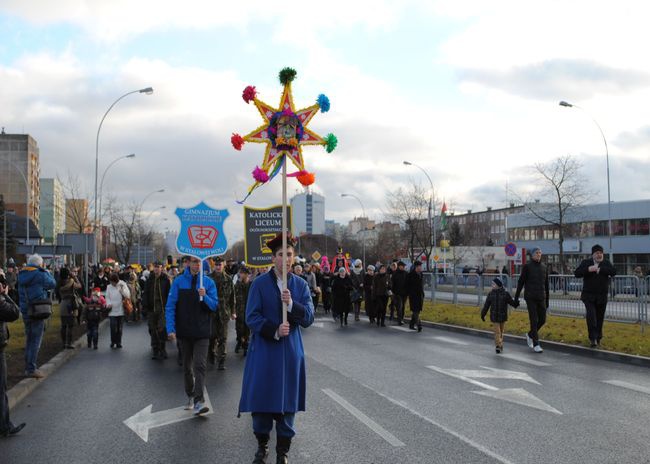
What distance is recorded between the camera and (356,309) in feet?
75.3

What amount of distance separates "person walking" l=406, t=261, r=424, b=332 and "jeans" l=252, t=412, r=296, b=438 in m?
13.0

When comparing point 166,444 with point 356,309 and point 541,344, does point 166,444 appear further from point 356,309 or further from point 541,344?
point 356,309

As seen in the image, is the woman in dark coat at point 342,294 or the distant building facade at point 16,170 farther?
the distant building facade at point 16,170

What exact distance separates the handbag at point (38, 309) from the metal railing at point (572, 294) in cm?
1293

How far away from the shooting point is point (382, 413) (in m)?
7.63

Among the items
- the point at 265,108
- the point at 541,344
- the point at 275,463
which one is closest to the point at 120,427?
the point at 275,463

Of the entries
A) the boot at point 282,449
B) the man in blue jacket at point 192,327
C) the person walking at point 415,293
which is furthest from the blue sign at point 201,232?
the person walking at point 415,293

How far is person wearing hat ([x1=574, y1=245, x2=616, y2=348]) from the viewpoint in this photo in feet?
43.3

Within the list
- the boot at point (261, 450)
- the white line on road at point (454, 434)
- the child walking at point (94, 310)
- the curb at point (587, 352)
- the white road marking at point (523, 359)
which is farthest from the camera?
the child walking at point (94, 310)

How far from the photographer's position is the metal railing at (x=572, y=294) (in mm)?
16516

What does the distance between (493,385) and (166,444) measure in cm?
510

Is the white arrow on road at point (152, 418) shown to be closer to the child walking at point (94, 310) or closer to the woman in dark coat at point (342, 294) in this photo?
the child walking at point (94, 310)

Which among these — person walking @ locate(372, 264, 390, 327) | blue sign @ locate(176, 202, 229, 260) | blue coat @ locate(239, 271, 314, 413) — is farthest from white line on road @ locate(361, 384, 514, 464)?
person walking @ locate(372, 264, 390, 327)

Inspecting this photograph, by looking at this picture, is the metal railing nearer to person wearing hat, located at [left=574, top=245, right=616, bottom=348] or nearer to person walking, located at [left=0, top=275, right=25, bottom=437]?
person wearing hat, located at [left=574, top=245, right=616, bottom=348]
